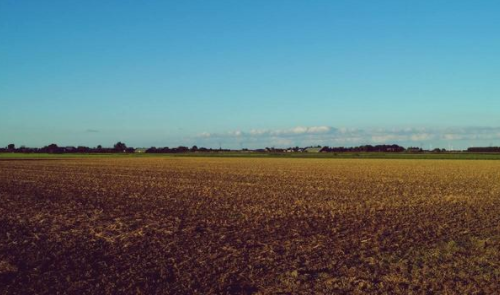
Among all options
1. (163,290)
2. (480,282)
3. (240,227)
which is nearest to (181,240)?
(240,227)

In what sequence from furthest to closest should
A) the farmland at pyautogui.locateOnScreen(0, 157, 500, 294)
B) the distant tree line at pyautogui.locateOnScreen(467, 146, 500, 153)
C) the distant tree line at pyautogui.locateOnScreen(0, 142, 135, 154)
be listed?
1. the distant tree line at pyautogui.locateOnScreen(0, 142, 135, 154)
2. the distant tree line at pyautogui.locateOnScreen(467, 146, 500, 153)
3. the farmland at pyautogui.locateOnScreen(0, 157, 500, 294)

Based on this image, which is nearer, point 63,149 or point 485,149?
point 485,149

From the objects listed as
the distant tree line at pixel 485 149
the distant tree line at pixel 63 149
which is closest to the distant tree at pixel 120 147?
the distant tree line at pixel 63 149

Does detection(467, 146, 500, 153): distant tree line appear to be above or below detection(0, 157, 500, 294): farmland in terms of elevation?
above

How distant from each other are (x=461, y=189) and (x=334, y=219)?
41.8 feet

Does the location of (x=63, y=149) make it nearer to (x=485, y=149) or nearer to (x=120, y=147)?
(x=120, y=147)

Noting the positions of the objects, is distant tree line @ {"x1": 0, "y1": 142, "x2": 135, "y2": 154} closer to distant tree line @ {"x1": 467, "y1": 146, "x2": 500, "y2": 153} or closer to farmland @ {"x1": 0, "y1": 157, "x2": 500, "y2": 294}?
distant tree line @ {"x1": 467, "y1": 146, "x2": 500, "y2": 153}

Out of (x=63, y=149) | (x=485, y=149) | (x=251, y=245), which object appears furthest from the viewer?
(x=63, y=149)

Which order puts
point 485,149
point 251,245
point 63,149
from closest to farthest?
point 251,245 → point 485,149 → point 63,149

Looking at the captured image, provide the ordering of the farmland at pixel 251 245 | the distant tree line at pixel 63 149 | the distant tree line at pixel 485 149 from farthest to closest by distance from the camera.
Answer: the distant tree line at pixel 63 149 < the distant tree line at pixel 485 149 < the farmland at pixel 251 245

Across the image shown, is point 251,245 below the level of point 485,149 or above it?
below

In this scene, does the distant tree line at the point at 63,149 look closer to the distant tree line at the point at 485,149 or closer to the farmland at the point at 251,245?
the distant tree line at the point at 485,149

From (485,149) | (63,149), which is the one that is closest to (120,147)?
(63,149)

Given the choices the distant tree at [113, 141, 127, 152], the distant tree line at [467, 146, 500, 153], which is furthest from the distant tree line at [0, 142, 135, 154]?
the distant tree line at [467, 146, 500, 153]
